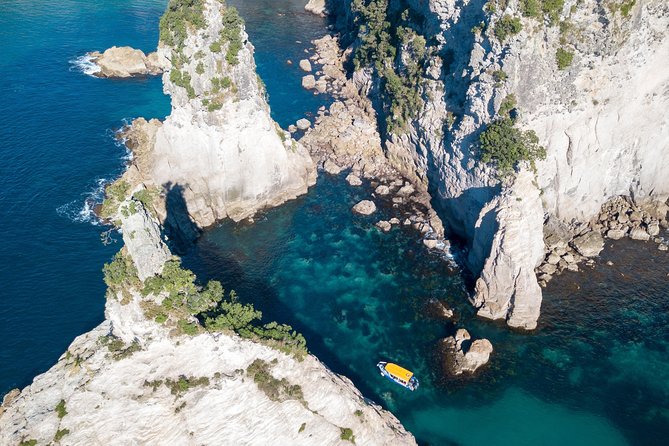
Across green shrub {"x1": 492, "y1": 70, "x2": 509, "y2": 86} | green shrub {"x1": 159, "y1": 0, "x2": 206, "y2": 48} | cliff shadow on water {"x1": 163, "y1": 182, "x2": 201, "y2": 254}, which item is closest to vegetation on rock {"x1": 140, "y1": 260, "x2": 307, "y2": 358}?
cliff shadow on water {"x1": 163, "y1": 182, "x2": 201, "y2": 254}

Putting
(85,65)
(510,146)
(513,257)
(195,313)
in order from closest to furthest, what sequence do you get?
(195,313)
(513,257)
(510,146)
(85,65)

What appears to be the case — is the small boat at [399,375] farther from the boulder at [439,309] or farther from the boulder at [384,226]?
the boulder at [384,226]

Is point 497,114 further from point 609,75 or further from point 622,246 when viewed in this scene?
point 622,246

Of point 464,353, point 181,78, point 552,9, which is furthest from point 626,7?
point 181,78

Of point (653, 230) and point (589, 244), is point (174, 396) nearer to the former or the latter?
point (589, 244)

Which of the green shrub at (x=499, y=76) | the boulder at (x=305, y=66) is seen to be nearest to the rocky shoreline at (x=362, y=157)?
the boulder at (x=305, y=66)
